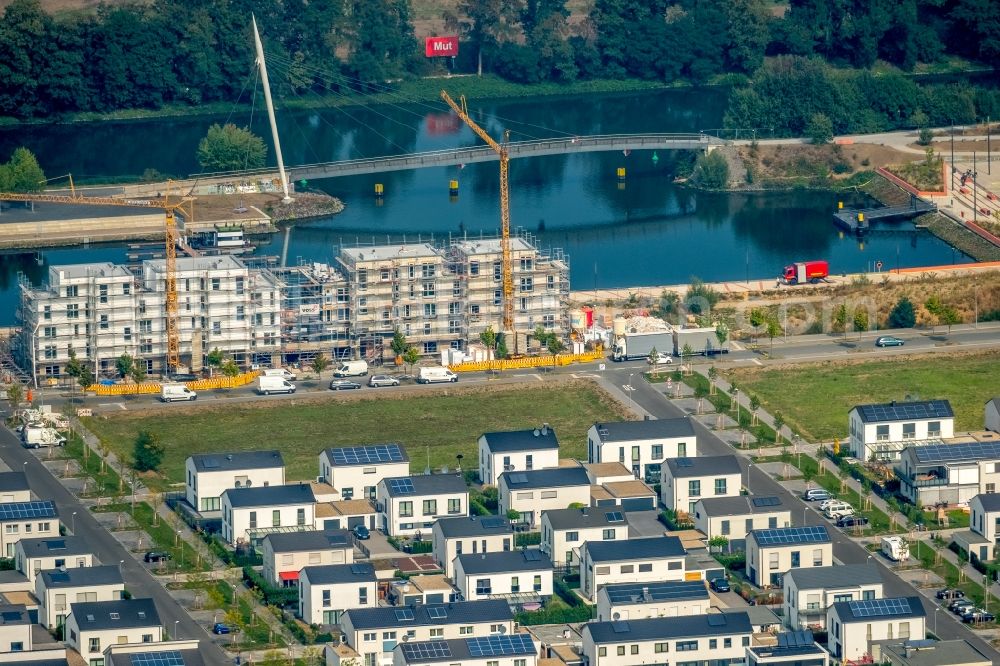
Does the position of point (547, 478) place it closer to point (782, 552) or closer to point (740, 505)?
point (740, 505)

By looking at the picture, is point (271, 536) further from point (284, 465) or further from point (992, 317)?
point (992, 317)

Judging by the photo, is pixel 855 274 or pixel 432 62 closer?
pixel 855 274

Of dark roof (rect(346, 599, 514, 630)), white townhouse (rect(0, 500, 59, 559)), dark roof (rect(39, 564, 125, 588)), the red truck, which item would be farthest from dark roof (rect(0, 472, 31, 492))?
the red truck

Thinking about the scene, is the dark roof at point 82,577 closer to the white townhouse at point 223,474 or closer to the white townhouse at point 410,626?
the white townhouse at point 410,626

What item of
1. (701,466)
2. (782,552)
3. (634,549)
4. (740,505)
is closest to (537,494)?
(701,466)

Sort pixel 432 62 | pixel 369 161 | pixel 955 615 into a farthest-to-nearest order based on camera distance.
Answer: pixel 432 62 → pixel 369 161 → pixel 955 615

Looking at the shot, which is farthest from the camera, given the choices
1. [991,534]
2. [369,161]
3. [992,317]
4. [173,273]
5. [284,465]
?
[369,161]

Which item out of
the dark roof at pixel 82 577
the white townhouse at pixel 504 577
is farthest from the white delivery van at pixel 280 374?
the dark roof at pixel 82 577

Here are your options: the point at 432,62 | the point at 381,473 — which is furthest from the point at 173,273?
the point at 432,62
